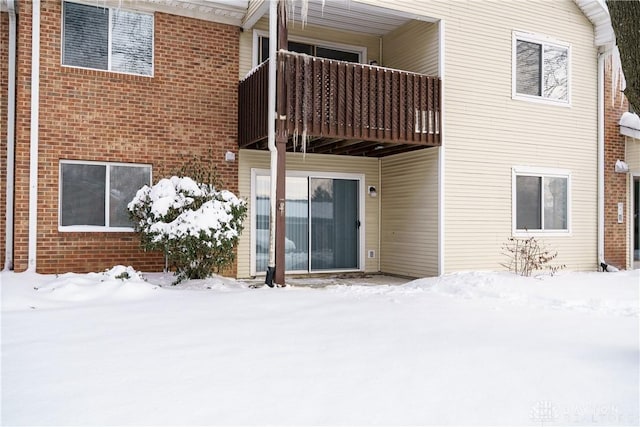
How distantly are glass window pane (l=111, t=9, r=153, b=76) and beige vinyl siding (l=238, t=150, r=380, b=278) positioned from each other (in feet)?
7.49

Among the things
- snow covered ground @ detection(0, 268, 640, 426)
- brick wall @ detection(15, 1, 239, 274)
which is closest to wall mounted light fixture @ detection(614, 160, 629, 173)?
snow covered ground @ detection(0, 268, 640, 426)

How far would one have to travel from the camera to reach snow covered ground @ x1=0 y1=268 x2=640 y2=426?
2822mm

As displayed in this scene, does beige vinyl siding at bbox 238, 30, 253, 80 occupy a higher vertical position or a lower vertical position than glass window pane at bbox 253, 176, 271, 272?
higher

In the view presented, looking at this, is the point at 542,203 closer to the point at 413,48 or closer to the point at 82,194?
the point at 413,48

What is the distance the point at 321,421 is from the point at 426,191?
24.1 feet

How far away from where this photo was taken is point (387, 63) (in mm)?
10586

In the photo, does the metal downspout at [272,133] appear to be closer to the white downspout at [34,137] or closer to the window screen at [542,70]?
the white downspout at [34,137]

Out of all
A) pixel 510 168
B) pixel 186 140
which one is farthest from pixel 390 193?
pixel 186 140

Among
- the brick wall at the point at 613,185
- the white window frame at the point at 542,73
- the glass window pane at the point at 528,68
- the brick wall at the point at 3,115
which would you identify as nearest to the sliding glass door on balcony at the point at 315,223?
the white window frame at the point at 542,73

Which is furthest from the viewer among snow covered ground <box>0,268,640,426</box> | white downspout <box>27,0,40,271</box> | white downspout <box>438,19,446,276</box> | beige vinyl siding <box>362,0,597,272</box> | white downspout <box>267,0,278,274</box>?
beige vinyl siding <box>362,0,597,272</box>

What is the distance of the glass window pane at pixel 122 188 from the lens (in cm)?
835

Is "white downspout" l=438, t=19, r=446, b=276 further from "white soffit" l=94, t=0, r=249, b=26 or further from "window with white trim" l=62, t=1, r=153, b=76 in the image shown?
"window with white trim" l=62, t=1, r=153, b=76

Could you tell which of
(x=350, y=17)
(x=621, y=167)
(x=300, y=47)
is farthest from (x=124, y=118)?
(x=621, y=167)

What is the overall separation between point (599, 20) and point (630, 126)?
2.48 m
